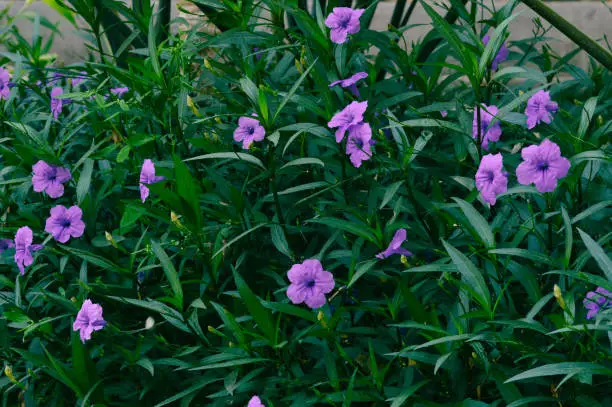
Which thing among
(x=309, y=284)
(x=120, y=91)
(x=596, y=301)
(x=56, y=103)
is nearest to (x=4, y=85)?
(x=56, y=103)

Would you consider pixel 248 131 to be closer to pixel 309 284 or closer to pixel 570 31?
pixel 309 284

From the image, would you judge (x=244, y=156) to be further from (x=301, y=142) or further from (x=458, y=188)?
(x=458, y=188)

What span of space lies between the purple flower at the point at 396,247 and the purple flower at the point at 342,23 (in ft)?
1.40

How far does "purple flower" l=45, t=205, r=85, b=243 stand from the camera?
167 cm

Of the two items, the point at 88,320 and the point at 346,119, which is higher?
the point at 346,119

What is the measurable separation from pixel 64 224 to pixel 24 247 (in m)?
0.09

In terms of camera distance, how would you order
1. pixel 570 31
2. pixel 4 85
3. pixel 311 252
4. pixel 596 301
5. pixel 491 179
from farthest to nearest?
1. pixel 4 85
2. pixel 311 252
3. pixel 570 31
4. pixel 491 179
5. pixel 596 301

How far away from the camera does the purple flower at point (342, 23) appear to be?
1622mm

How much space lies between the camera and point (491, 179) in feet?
4.57

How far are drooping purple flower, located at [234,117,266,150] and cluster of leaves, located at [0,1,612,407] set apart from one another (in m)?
0.03

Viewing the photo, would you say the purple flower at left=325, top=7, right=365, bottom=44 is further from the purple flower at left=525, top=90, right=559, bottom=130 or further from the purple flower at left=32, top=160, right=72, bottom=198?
the purple flower at left=32, top=160, right=72, bottom=198

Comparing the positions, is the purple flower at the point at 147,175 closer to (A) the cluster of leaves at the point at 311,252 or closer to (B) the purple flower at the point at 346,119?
(A) the cluster of leaves at the point at 311,252

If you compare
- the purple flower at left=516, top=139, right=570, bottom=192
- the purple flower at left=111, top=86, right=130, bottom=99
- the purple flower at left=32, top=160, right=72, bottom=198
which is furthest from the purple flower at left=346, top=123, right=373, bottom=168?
the purple flower at left=111, top=86, right=130, bottom=99

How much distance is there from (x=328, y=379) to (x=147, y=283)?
47 centimetres
